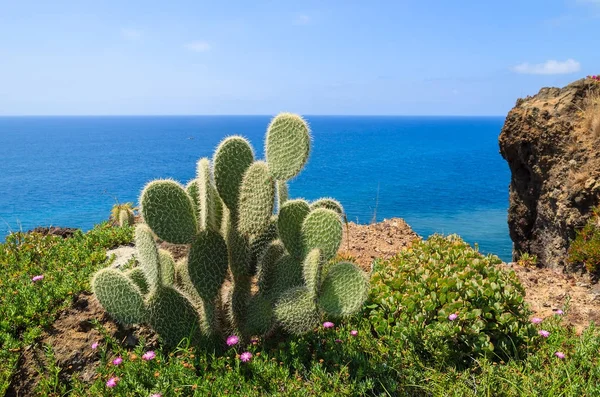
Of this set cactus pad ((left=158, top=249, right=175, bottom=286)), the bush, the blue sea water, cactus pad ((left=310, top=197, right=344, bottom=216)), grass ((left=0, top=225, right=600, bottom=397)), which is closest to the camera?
grass ((left=0, top=225, right=600, bottom=397))

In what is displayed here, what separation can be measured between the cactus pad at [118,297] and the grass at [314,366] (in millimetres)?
240

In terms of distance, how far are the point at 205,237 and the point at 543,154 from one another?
5.26 metres

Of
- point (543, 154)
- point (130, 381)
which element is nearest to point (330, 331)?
point (130, 381)

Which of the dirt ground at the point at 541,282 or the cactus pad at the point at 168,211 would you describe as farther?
the dirt ground at the point at 541,282

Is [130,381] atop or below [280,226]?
below

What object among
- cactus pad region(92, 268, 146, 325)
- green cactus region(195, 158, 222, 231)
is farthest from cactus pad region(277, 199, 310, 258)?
cactus pad region(92, 268, 146, 325)

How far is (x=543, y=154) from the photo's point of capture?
6.86 metres

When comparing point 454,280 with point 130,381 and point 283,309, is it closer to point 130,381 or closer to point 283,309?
point 283,309

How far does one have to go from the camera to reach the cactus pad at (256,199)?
3.66 metres

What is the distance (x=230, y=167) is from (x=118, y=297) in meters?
1.30

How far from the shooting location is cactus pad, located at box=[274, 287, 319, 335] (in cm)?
366

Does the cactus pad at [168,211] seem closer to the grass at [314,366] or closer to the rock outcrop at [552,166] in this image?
the grass at [314,366]

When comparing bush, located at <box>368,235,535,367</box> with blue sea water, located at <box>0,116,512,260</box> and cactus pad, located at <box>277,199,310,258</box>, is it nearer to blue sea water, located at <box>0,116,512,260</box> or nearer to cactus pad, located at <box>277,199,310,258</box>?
cactus pad, located at <box>277,199,310,258</box>

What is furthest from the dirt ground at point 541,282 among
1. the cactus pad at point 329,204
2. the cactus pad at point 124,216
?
the cactus pad at point 124,216
